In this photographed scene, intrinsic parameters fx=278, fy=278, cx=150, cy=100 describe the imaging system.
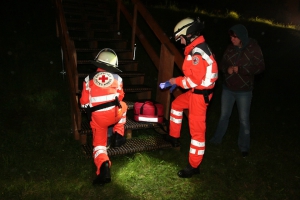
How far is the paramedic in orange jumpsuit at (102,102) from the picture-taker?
3.85 metres

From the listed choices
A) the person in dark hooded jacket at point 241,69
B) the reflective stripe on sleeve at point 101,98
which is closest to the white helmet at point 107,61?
the reflective stripe on sleeve at point 101,98

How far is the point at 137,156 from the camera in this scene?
4.70 metres

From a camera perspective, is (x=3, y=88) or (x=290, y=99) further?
(x=290, y=99)

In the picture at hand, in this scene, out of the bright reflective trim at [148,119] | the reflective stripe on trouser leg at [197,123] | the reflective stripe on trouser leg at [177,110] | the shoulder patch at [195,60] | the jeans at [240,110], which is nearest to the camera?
the shoulder patch at [195,60]

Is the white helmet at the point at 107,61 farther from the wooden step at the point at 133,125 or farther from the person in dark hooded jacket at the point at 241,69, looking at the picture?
the person in dark hooded jacket at the point at 241,69

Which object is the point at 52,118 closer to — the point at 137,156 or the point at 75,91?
the point at 75,91

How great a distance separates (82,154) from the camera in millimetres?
4605

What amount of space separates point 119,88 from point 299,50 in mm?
9566

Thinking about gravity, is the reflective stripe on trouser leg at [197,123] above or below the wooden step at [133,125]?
above

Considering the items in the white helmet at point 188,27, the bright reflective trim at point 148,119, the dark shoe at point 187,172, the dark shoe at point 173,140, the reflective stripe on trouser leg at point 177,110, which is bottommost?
the dark shoe at point 187,172

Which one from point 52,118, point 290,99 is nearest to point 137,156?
point 52,118

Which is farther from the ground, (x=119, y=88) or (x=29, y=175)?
(x=119, y=88)

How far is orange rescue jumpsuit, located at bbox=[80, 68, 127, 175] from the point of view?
3.85 meters

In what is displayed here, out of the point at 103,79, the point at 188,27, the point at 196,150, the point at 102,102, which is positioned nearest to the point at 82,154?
the point at 102,102
